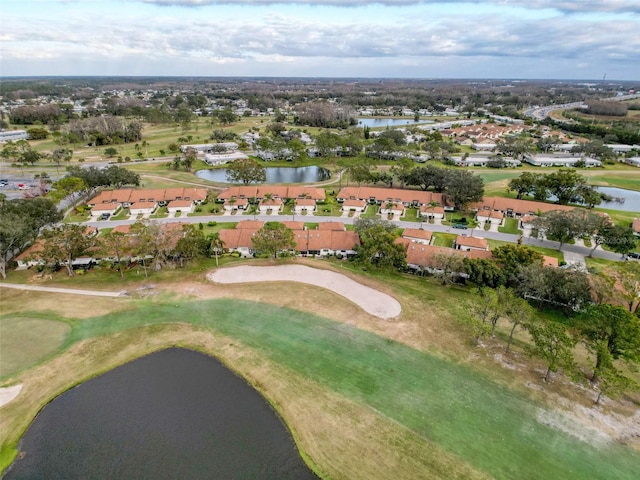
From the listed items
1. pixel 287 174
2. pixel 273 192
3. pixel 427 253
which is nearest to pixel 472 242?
pixel 427 253

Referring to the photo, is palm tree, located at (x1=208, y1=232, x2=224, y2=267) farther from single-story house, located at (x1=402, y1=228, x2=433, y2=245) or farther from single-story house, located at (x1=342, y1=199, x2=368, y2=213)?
single-story house, located at (x1=342, y1=199, x2=368, y2=213)

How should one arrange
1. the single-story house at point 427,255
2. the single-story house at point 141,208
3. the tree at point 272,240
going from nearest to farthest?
1. the single-story house at point 427,255
2. the tree at point 272,240
3. the single-story house at point 141,208

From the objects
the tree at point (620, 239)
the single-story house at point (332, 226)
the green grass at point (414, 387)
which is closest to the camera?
the green grass at point (414, 387)

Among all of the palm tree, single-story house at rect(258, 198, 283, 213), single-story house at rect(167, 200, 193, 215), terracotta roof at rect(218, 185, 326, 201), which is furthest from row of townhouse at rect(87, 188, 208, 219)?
the palm tree

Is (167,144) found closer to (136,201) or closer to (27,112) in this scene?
(136,201)

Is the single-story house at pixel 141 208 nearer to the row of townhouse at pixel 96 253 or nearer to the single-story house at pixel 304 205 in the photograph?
the row of townhouse at pixel 96 253

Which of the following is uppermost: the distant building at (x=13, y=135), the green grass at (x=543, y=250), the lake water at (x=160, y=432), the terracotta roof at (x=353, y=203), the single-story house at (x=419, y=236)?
the distant building at (x=13, y=135)

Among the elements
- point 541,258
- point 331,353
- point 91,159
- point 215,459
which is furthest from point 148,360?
point 91,159

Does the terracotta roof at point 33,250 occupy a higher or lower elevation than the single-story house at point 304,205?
lower

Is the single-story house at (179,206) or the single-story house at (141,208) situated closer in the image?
the single-story house at (141,208)

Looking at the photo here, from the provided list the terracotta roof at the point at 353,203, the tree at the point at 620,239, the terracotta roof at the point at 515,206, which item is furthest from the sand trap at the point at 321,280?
the terracotta roof at the point at 515,206
